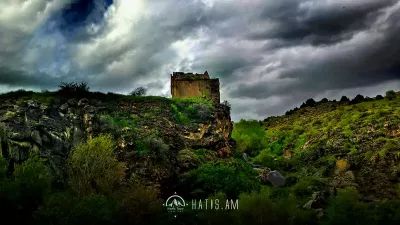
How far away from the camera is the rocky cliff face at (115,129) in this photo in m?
46.4

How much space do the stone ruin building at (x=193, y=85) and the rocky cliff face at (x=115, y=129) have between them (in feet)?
50.2

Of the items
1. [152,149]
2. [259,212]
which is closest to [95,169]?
[152,149]

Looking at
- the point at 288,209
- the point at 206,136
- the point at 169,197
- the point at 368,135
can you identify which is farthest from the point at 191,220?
the point at 368,135

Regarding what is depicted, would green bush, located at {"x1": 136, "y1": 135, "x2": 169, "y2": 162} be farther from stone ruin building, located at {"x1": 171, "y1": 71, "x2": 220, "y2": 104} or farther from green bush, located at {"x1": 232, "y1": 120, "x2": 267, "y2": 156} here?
green bush, located at {"x1": 232, "y1": 120, "x2": 267, "y2": 156}

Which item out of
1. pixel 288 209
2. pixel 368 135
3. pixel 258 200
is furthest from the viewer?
pixel 368 135

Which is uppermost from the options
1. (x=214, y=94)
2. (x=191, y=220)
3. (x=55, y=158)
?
(x=214, y=94)

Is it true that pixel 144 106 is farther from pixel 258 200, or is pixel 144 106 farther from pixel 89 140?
pixel 258 200

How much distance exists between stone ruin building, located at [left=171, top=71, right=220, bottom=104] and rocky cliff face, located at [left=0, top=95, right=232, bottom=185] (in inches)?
602

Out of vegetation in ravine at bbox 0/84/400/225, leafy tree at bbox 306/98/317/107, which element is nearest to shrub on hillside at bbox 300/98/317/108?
leafy tree at bbox 306/98/317/107

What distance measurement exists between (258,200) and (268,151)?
195 ft

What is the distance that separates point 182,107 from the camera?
201ft

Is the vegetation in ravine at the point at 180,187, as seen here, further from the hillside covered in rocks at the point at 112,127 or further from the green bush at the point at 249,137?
the green bush at the point at 249,137

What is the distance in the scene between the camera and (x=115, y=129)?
165 ft

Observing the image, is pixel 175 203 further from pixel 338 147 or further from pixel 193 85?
pixel 338 147
